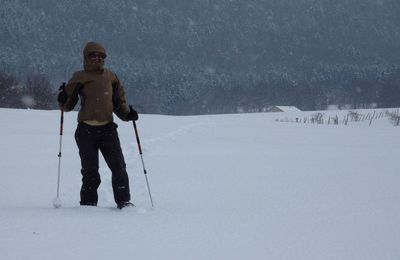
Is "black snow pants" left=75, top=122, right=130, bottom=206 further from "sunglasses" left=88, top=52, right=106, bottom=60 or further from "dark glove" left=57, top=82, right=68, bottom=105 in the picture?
"sunglasses" left=88, top=52, right=106, bottom=60

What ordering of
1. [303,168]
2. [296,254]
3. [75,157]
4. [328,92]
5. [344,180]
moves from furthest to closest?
[328,92]
[75,157]
[303,168]
[344,180]
[296,254]

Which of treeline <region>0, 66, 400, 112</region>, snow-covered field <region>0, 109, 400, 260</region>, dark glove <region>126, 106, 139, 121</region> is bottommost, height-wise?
snow-covered field <region>0, 109, 400, 260</region>

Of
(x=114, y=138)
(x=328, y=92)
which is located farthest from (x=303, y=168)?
(x=328, y=92)

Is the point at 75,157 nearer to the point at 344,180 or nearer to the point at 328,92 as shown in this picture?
the point at 344,180

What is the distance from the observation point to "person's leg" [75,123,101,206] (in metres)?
4.80

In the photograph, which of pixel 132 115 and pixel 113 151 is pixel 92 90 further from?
pixel 113 151

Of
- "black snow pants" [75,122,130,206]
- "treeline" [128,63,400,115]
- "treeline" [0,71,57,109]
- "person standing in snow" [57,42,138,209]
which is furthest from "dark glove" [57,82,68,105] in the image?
"treeline" [128,63,400,115]

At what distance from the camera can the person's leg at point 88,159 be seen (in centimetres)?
480

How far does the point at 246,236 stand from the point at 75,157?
254 inches

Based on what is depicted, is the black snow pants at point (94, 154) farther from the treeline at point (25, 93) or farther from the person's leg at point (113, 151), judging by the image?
the treeline at point (25, 93)

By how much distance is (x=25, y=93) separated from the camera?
57156 mm

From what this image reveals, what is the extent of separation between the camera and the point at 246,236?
11.3ft

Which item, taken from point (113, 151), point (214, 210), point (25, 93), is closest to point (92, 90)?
point (113, 151)

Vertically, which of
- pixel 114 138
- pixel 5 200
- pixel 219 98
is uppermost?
pixel 219 98
